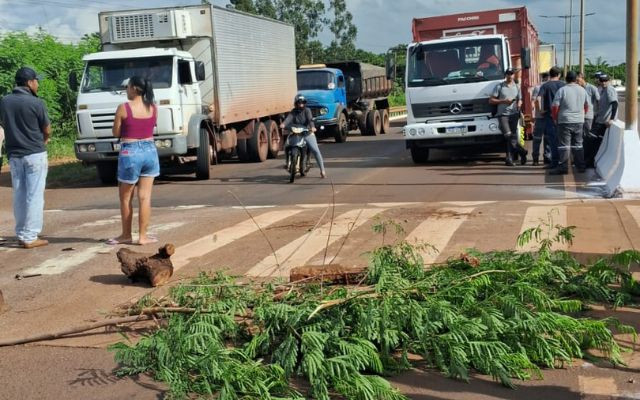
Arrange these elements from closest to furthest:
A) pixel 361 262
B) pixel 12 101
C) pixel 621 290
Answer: pixel 621 290, pixel 361 262, pixel 12 101

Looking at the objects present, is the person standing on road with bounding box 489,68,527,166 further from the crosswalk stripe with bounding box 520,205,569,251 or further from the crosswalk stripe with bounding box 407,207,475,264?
the crosswalk stripe with bounding box 407,207,475,264

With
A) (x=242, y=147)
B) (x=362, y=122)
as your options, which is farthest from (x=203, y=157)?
(x=362, y=122)

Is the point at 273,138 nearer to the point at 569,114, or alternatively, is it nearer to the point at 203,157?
the point at 203,157

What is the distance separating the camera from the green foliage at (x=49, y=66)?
Answer: 27438 mm

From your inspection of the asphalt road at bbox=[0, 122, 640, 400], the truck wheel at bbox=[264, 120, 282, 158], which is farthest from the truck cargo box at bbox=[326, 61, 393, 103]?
the asphalt road at bbox=[0, 122, 640, 400]

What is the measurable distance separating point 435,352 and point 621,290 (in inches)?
79.0

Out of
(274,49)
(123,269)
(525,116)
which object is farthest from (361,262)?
(274,49)

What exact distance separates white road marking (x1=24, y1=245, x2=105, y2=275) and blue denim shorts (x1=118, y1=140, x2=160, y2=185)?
2.77ft

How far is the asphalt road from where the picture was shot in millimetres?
4344

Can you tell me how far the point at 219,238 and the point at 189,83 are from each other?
7.66m

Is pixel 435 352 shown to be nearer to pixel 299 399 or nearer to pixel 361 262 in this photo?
pixel 299 399

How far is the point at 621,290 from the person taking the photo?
5551mm

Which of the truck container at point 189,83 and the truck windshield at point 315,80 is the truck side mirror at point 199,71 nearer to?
the truck container at point 189,83

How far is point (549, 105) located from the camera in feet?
47.2
